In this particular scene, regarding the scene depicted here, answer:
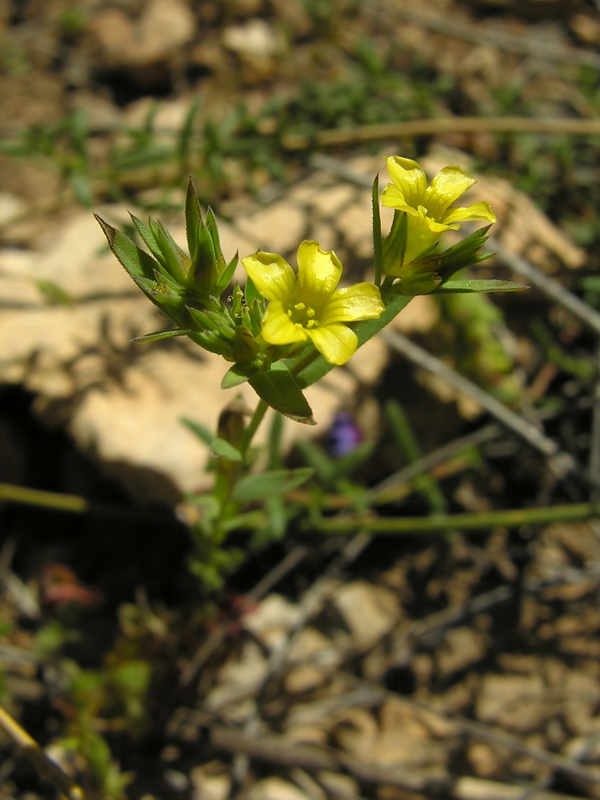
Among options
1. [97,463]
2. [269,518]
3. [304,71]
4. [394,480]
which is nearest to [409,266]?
[269,518]

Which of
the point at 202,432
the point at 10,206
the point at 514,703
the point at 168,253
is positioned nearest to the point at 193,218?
the point at 168,253

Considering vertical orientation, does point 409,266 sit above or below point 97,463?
above

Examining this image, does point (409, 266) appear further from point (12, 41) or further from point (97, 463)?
point (12, 41)

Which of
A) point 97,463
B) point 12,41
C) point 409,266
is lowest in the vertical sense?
point 97,463

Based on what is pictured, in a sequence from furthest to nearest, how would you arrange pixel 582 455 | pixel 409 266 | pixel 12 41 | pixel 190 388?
pixel 12 41 < pixel 582 455 < pixel 190 388 < pixel 409 266

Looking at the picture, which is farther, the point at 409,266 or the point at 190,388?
the point at 190,388

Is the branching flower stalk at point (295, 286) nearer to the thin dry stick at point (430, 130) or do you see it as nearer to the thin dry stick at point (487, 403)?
the thin dry stick at point (487, 403)

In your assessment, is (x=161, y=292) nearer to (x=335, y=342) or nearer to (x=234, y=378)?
(x=234, y=378)

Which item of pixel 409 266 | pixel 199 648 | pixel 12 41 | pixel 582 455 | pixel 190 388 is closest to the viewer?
pixel 409 266

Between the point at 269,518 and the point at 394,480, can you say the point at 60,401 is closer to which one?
the point at 269,518
